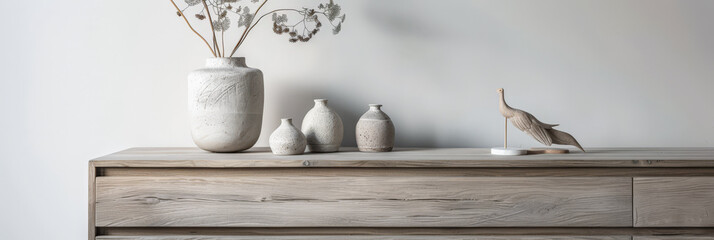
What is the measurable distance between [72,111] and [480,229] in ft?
4.52

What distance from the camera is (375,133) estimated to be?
1814mm

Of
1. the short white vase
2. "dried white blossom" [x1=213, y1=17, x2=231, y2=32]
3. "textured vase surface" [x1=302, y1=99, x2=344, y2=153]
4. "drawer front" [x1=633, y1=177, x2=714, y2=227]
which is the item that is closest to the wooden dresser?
"drawer front" [x1=633, y1=177, x2=714, y2=227]

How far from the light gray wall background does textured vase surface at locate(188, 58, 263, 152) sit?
0.27 metres

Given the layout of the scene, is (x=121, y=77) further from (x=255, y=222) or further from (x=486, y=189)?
(x=486, y=189)

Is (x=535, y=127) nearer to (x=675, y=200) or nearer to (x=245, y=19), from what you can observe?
(x=675, y=200)

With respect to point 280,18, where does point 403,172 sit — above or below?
below

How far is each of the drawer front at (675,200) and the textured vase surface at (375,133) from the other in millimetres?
675

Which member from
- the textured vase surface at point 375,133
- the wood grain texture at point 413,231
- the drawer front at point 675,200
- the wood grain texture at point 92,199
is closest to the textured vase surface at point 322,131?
the textured vase surface at point 375,133

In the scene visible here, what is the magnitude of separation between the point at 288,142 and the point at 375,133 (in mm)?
263

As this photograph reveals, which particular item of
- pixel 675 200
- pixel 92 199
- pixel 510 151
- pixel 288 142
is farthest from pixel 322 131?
pixel 675 200

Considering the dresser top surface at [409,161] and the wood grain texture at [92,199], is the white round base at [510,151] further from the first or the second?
the wood grain texture at [92,199]

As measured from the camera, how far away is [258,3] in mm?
2061

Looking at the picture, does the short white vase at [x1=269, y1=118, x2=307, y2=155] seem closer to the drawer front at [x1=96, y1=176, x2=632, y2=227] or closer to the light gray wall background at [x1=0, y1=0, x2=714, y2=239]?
the drawer front at [x1=96, y1=176, x2=632, y2=227]

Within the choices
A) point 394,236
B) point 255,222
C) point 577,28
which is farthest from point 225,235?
point 577,28
